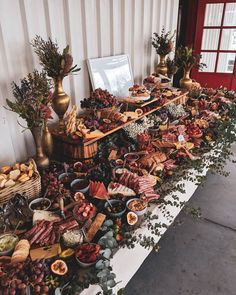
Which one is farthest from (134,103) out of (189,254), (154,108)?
(189,254)

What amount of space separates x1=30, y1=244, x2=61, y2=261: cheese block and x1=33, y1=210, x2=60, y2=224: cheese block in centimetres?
15

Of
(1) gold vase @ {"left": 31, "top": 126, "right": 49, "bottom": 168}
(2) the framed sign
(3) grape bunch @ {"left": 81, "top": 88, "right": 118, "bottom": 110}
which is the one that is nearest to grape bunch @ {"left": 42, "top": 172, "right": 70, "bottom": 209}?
(1) gold vase @ {"left": 31, "top": 126, "right": 49, "bottom": 168}

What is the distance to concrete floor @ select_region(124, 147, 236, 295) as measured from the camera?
161 cm

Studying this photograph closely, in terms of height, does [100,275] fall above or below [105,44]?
below

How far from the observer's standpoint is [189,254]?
6.05 ft

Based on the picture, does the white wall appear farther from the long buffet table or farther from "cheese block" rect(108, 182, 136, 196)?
the long buffet table

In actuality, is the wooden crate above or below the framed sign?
below

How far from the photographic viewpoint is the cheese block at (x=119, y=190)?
131cm

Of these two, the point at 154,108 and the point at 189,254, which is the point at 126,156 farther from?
the point at 189,254

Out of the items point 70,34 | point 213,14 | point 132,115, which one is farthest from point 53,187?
point 213,14

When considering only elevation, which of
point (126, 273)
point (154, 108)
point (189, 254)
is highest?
point (154, 108)

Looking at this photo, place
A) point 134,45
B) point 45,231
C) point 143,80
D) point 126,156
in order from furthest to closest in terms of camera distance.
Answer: point 143,80
point 134,45
point 126,156
point 45,231

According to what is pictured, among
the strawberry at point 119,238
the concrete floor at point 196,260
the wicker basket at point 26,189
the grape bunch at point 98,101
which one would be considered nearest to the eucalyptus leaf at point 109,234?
the strawberry at point 119,238

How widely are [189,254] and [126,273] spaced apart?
2.82ft
